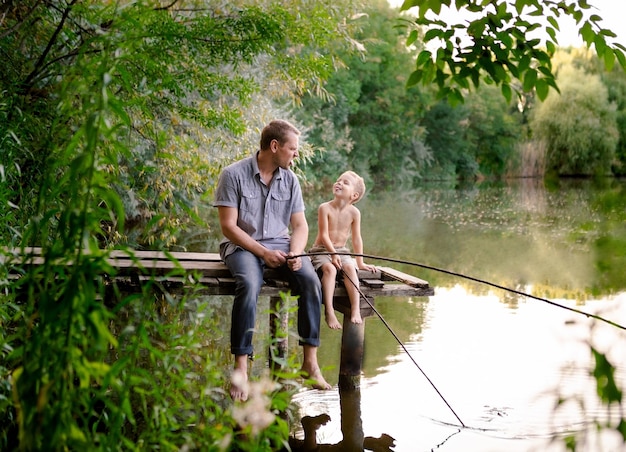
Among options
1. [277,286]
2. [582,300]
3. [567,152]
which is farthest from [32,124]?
[567,152]

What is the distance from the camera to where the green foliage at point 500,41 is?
3221 millimetres

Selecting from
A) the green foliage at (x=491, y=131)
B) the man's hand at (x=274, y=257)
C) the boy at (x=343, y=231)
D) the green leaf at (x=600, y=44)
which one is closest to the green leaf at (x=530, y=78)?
the green leaf at (x=600, y=44)

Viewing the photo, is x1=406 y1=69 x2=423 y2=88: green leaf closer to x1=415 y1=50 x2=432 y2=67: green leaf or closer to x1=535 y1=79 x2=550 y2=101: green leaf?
x1=415 y1=50 x2=432 y2=67: green leaf

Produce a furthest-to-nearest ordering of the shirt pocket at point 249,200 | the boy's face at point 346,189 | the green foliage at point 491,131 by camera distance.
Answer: the green foliage at point 491,131
the boy's face at point 346,189
the shirt pocket at point 249,200

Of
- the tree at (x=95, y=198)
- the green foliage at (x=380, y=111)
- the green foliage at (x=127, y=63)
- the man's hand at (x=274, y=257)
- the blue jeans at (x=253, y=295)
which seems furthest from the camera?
the green foliage at (x=380, y=111)

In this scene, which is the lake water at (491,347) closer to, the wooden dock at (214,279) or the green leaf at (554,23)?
the wooden dock at (214,279)

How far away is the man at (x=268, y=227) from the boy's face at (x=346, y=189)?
519 mm

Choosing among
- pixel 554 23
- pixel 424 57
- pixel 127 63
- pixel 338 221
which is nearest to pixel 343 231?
pixel 338 221

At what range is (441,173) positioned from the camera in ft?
146

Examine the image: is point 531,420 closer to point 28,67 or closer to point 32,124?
point 32,124

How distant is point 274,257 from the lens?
485 centimetres

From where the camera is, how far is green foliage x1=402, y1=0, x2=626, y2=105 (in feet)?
10.6

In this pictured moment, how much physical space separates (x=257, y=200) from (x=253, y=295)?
2.12ft

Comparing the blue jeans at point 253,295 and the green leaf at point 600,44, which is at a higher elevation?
the green leaf at point 600,44
